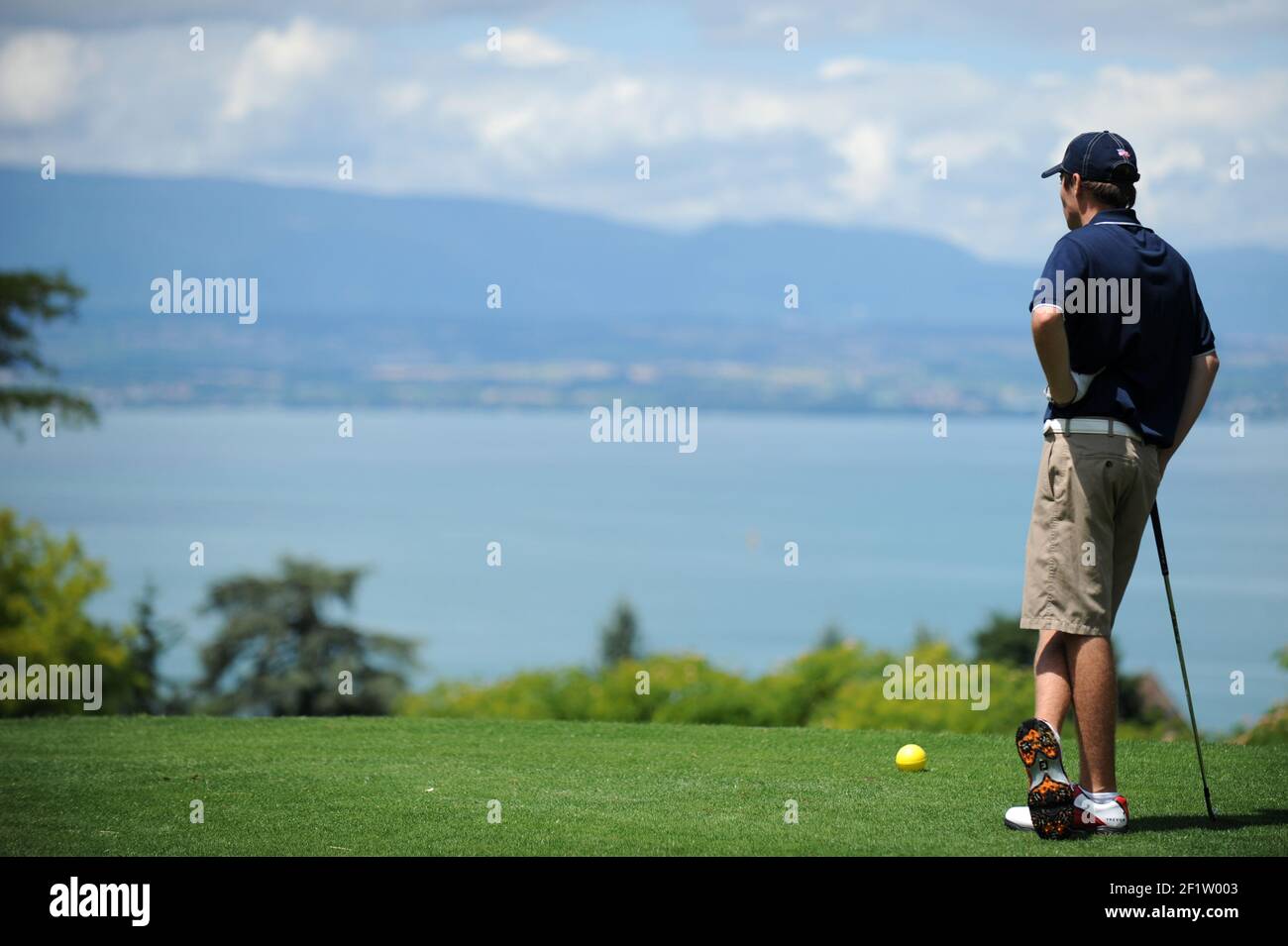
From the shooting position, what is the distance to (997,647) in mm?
39656

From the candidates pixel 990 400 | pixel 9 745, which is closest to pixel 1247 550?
pixel 990 400

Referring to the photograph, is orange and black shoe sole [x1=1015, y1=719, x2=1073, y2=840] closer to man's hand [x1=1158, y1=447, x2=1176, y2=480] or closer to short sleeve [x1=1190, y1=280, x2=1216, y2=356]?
man's hand [x1=1158, y1=447, x2=1176, y2=480]

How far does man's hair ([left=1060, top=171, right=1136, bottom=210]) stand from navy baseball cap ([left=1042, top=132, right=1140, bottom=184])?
2cm

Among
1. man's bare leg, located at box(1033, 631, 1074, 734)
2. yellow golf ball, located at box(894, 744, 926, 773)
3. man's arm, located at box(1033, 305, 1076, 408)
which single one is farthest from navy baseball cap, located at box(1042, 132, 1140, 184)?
yellow golf ball, located at box(894, 744, 926, 773)

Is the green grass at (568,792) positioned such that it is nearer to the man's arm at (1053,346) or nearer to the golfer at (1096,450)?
the golfer at (1096,450)

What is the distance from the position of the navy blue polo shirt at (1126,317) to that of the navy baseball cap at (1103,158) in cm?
15

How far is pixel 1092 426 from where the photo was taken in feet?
17.6

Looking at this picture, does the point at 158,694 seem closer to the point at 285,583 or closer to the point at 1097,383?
the point at 285,583

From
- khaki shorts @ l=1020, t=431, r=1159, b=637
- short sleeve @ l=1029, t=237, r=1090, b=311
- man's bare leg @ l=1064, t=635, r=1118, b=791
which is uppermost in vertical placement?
short sleeve @ l=1029, t=237, r=1090, b=311

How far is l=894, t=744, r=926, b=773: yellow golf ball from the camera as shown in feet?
22.0

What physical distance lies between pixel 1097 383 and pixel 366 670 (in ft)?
123

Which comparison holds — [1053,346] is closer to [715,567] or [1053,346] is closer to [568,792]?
[568,792]

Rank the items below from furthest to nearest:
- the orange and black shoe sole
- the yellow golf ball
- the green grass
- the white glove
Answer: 1. the yellow golf ball
2. the white glove
3. the green grass
4. the orange and black shoe sole

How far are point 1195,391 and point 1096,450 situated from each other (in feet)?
1.76
